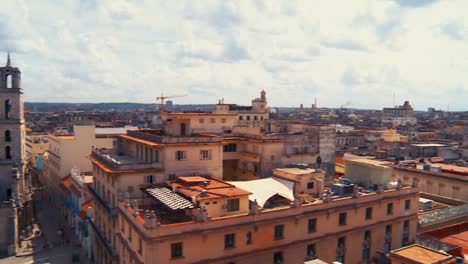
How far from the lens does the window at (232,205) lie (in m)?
38.8

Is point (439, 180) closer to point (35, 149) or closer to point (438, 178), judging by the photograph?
point (438, 178)

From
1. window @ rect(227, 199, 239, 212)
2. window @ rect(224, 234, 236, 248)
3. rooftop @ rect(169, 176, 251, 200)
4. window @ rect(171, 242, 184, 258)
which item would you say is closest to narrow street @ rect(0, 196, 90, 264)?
rooftop @ rect(169, 176, 251, 200)

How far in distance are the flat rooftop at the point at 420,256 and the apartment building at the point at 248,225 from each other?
13.0m

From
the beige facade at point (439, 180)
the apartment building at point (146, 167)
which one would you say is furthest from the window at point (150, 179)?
the beige facade at point (439, 180)

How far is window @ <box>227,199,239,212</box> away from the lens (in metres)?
38.8

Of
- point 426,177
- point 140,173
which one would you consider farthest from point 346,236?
point 426,177

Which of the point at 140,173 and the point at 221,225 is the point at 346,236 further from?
the point at 140,173

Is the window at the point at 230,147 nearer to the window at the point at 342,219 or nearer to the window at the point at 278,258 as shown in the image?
the window at the point at 342,219

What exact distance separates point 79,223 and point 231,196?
3909cm

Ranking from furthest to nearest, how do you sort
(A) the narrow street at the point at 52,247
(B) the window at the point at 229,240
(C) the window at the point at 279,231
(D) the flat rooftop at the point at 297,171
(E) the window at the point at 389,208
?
(A) the narrow street at the point at 52,247
(D) the flat rooftop at the point at 297,171
(E) the window at the point at 389,208
(C) the window at the point at 279,231
(B) the window at the point at 229,240

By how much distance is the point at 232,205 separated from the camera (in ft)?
128

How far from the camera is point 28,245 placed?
65062 millimetres

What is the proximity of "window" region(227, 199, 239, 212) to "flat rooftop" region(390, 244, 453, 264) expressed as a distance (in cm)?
1515

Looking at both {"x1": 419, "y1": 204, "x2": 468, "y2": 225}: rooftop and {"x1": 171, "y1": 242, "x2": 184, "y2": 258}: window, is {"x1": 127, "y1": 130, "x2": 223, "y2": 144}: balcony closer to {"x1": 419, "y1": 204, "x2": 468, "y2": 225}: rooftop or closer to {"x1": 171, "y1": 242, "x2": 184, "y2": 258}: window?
{"x1": 171, "y1": 242, "x2": 184, "y2": 258}: window
